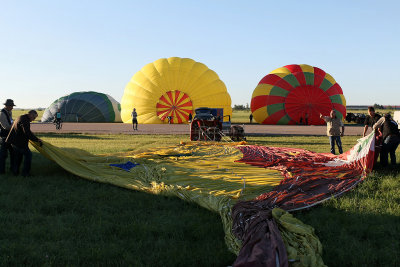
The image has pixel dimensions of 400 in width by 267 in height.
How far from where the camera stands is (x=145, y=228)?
13.5ft

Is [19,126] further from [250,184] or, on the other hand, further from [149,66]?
[149,66]

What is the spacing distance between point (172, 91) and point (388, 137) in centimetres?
2225

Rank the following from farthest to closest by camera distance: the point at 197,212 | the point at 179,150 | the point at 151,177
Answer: the point at 179,150 < the point at 151,177 < the point at 197,212

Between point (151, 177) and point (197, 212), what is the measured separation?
189cm

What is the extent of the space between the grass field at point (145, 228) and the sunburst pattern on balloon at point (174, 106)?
2323 centimetres

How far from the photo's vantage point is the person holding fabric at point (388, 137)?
302 inches

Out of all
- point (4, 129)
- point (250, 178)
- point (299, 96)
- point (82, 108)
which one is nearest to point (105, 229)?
point (250, 178)

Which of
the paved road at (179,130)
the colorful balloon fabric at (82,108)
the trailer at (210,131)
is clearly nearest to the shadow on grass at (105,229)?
the trailer at (210,131)

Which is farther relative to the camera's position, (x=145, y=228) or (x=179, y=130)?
(x=179, y=130)

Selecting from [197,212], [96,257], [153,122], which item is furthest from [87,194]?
[153,122]

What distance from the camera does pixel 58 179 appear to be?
6.69 metres

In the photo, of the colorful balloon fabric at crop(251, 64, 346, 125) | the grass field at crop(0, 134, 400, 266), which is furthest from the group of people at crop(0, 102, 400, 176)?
the colorful balloon fabric at crop(251, 64, 346, 125)

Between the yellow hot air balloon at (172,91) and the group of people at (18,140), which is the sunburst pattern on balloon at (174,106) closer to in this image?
the yellow hot air balloon at (172,91)

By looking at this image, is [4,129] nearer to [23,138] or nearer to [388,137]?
[23,138]
